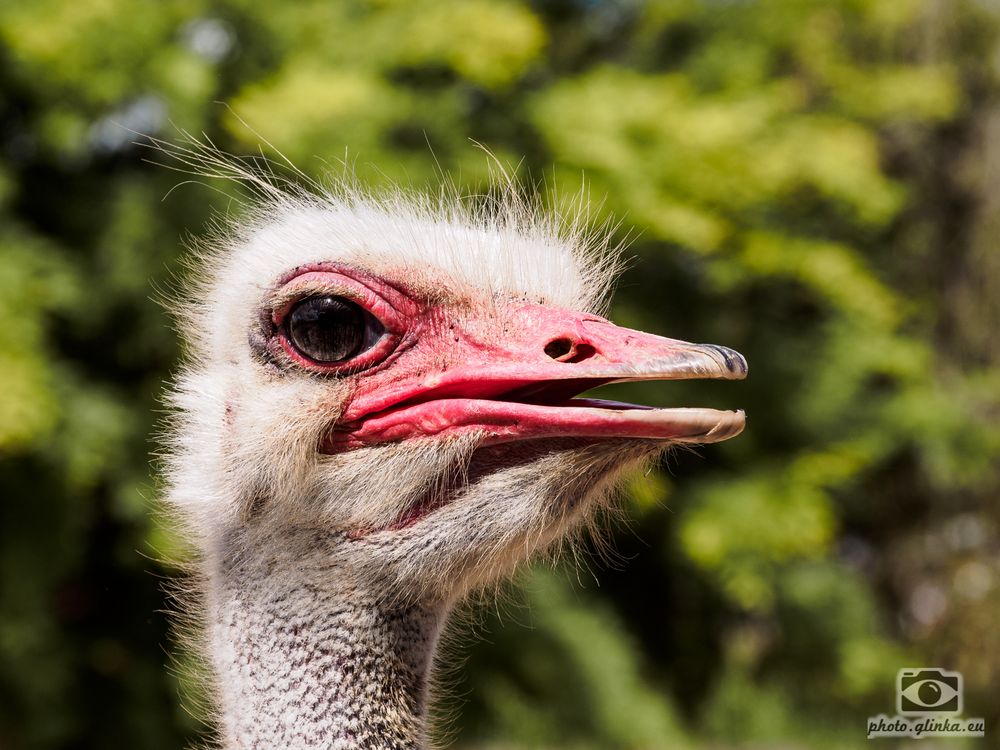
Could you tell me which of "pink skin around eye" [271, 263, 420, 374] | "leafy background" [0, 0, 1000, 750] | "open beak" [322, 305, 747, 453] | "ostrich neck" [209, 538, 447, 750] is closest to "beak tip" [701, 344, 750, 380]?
"open beak" [322, 305, 747, 453]

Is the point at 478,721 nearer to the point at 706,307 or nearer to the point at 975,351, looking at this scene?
the point at 706,307

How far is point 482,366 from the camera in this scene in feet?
5.49

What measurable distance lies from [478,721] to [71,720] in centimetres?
277

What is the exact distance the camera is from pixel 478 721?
27.0 feet

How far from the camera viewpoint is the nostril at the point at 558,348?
1.63m

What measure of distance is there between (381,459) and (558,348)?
303mm

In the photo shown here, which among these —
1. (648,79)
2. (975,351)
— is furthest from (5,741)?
(975,351)

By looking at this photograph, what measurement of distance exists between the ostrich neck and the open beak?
21cm

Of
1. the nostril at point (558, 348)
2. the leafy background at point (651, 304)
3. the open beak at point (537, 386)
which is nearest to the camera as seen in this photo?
the open beak at point (537, 386)

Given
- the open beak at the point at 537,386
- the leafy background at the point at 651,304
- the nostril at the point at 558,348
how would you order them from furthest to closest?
1. the leafy background at the point at 651,304
2. the nostril at the point at 558,348
3. the open beak at the point at 537,386

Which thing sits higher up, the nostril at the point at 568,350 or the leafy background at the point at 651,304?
the leafy background at the point at 651,304

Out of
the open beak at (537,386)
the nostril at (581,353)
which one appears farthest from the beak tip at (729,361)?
the nostril at (581,353)

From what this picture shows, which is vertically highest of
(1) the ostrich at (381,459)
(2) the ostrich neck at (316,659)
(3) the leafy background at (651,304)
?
(3) the leafy background at (651,304)

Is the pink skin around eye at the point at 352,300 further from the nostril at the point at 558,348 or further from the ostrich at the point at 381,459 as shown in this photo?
the nostril at the point at 558,348
